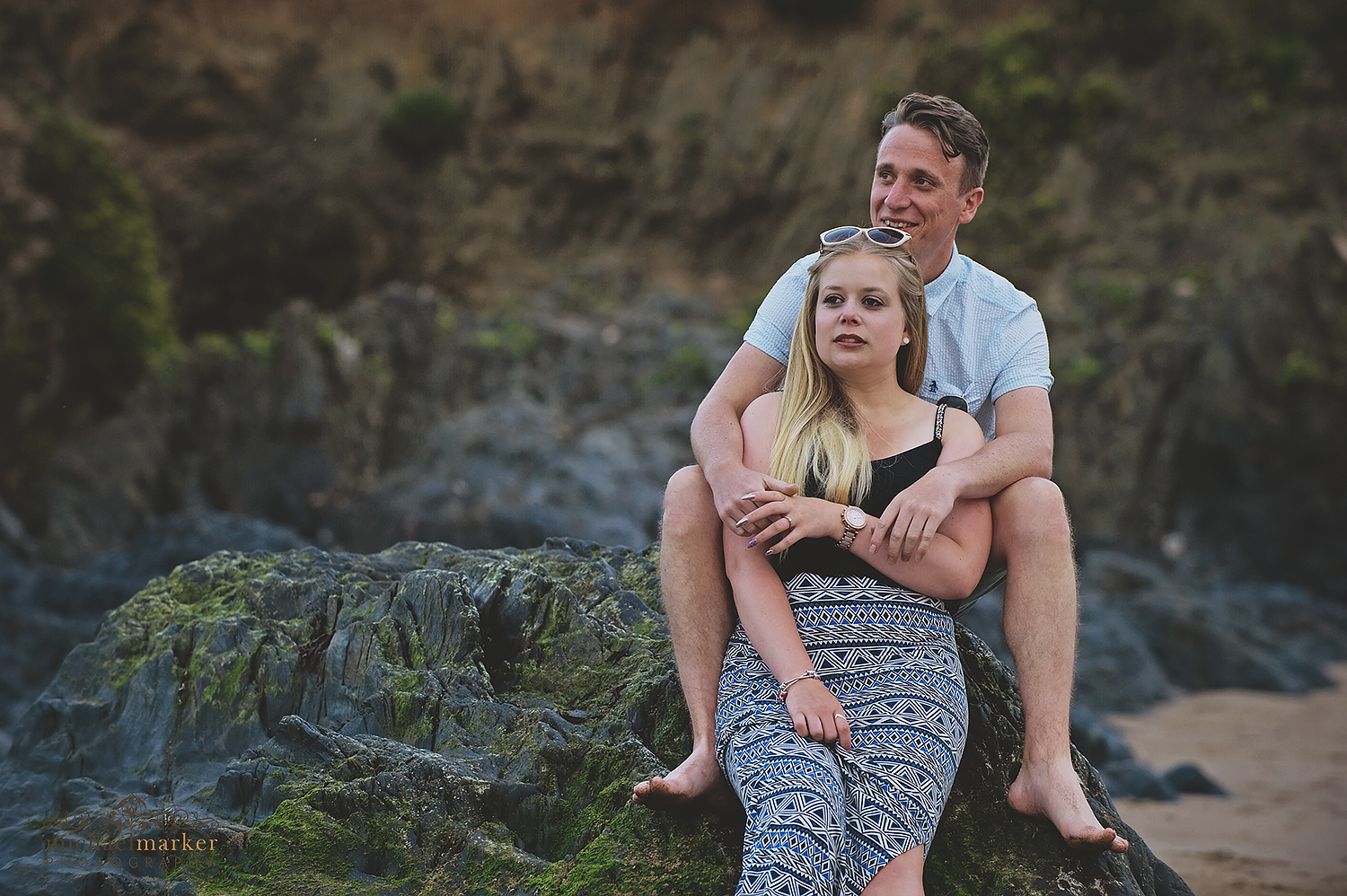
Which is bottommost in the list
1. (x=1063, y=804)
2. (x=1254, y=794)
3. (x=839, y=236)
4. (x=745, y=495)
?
(x=1254, y=794)

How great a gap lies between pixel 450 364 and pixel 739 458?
1442 cm

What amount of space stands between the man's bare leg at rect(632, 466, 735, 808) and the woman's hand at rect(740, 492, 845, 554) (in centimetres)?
24

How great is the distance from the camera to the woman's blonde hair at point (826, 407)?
123 inches

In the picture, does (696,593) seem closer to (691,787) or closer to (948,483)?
(691,787)

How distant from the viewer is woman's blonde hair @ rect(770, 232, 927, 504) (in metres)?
3.12

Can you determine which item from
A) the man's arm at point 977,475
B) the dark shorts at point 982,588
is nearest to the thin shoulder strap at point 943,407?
the man's arm at point 977,475

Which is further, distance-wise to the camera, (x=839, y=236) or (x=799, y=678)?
(x=839, y=236)

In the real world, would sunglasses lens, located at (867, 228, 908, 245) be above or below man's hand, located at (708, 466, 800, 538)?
above

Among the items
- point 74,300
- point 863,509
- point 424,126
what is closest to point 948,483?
point 863,509

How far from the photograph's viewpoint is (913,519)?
2.98 meters

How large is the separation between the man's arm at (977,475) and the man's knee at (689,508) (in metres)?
0.48

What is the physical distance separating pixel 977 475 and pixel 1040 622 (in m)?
0.46

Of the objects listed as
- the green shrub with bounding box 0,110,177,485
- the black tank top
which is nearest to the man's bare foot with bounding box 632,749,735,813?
the black tank top

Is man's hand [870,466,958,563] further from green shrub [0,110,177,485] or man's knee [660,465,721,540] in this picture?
green shrub [0,110,177,485]
